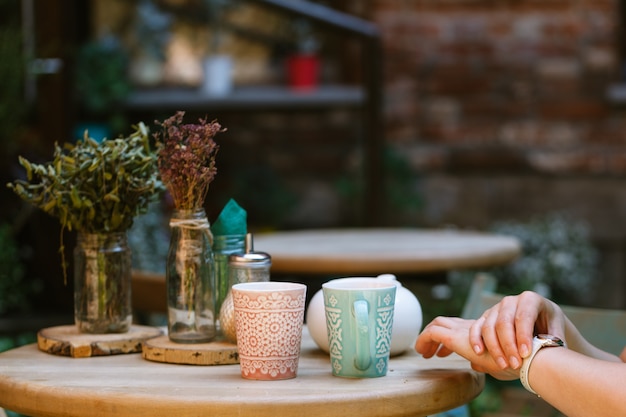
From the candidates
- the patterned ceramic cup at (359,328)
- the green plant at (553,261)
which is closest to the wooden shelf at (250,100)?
the green plant at (553,261)

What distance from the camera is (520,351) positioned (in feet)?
4.16

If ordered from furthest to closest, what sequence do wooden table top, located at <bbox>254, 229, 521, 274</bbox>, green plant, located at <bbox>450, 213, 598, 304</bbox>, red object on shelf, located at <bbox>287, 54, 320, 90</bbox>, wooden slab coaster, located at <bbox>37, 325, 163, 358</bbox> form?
red object on shelf, located at <bbox>287, 54, 320, 90</bbox> < green plant, located at <bbox>450, 213, 598, 304</bbox> < wooden table top, located at <bbox>254, 229, 521, 274</bbox> < wooden slab coaster, located at <bbox>37, 325, 163, 358</bbox>

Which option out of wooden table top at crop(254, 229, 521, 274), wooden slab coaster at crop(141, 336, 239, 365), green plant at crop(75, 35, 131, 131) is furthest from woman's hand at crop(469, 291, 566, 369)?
green plant at crop(75, 35, 131, 131)

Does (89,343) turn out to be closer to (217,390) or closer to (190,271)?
(190,271)

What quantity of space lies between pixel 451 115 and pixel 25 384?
4740 mm

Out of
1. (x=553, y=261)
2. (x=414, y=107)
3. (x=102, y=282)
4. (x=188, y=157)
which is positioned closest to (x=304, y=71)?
(x=414, y=107)

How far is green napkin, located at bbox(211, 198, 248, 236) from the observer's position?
1495mm

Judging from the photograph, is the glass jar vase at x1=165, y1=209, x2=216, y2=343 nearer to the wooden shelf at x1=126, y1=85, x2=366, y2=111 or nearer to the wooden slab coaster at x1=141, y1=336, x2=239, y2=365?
the wooden slab coaster at x1=141, y1=336, x2=239, y2=365

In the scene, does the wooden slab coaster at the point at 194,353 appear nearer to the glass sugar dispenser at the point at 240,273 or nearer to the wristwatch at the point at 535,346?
the glass sugar dispenser at the point at 240,273

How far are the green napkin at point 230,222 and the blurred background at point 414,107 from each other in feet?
13.0

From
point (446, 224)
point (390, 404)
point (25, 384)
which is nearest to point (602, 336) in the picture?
point (390, 404)

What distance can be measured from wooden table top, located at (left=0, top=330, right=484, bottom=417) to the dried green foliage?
0.22 m

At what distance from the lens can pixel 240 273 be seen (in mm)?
1429

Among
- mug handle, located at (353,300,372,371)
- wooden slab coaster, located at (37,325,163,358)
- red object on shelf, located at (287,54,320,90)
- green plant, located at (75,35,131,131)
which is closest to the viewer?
mug handle, located at (353,300,372,371)
